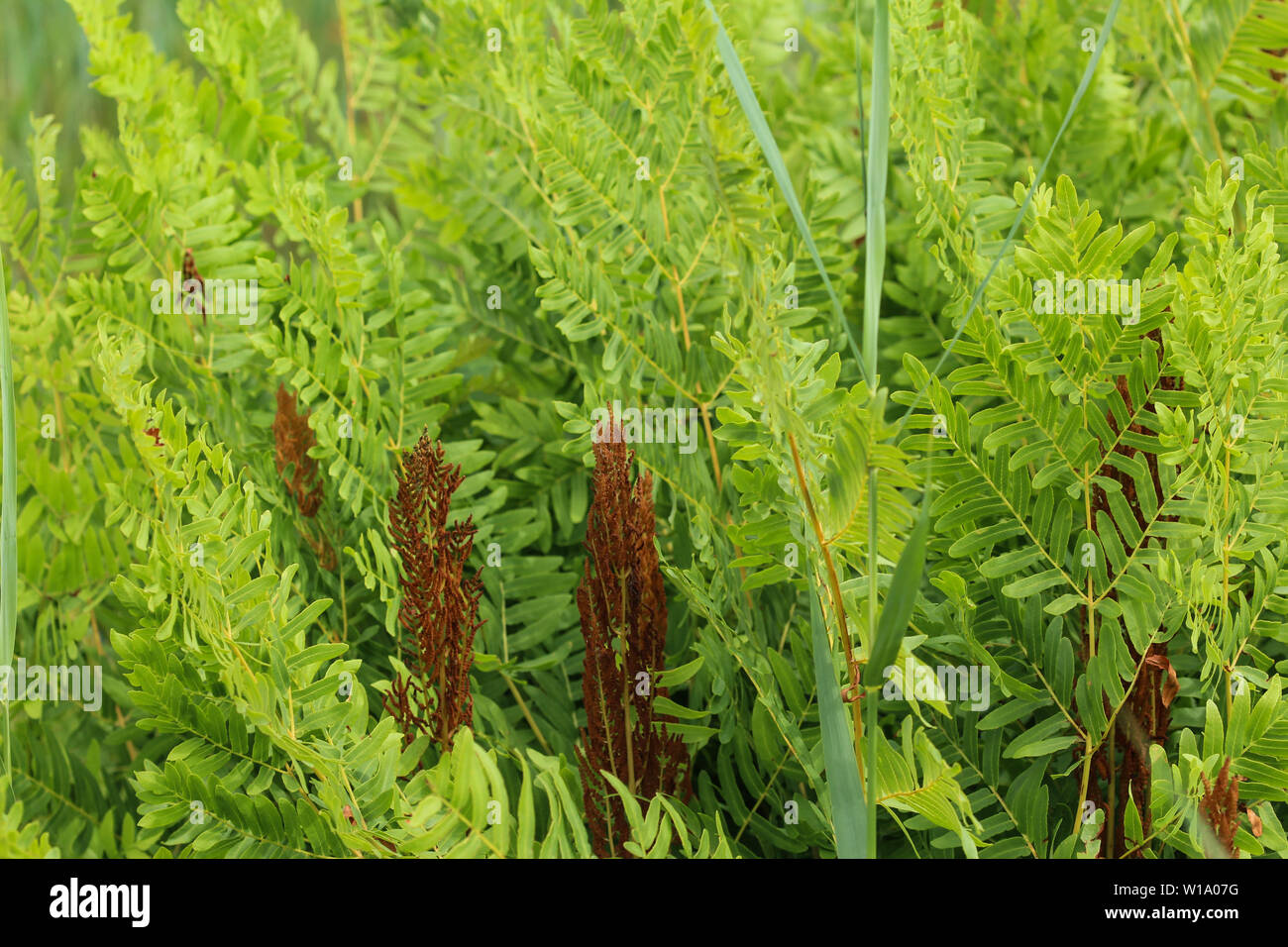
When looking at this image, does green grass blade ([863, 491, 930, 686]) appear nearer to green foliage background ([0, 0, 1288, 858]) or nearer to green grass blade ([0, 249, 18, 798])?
green foliage background ([0, 0, 1288, 858])

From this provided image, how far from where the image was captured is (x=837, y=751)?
0.34 m

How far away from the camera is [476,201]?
0.61 meters

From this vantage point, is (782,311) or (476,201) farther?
(476,201)

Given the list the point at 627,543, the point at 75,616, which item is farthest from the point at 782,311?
the point at 75,616

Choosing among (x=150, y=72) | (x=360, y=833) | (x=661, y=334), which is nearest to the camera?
(x=360, y=833)

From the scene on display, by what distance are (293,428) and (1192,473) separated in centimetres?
36

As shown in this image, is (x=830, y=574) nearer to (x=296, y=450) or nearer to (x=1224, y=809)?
(x=1224, y=809)

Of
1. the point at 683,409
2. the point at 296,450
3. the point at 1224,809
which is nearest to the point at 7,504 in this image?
the point at 296,450

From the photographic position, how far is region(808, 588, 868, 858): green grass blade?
338 millimetres

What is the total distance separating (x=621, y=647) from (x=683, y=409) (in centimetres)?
13

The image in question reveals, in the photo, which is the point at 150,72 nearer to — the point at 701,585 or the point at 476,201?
the point at 476,201

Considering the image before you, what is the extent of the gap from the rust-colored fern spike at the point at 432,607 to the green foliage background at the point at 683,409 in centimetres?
2

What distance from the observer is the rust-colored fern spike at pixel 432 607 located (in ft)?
1.31

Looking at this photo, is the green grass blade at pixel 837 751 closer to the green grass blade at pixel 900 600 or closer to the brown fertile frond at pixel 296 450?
the green grass blade at pixel 900 600
